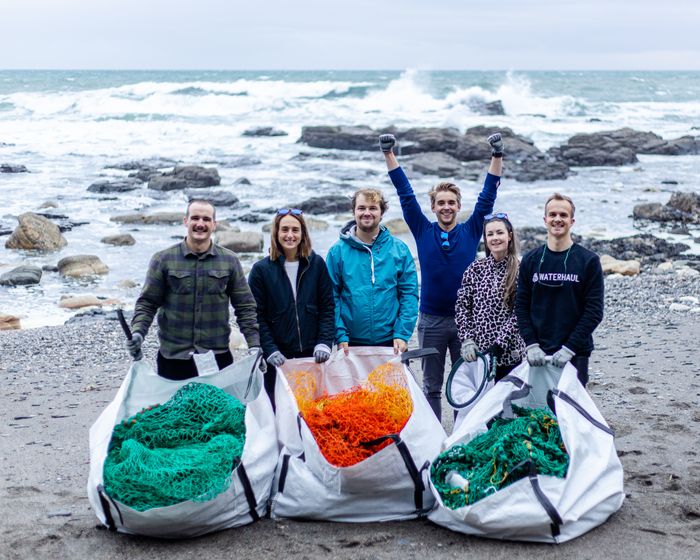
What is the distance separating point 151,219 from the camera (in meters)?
18.3

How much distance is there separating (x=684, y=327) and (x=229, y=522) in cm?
626

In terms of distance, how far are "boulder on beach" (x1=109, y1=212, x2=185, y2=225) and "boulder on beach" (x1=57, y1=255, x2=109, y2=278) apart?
4.45 meters

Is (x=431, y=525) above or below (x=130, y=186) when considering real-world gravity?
above

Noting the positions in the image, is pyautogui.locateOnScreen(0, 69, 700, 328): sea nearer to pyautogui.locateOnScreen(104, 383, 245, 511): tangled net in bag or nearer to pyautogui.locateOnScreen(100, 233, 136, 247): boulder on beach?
pyautogui.locateOnScreen(100, 233, 136, 247): boulder on beach

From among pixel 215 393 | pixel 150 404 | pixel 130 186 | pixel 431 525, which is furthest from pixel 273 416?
pixel 130 186

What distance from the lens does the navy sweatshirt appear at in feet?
14.4

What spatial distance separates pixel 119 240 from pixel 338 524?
12.8 meters

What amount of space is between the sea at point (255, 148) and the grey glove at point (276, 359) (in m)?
7.03

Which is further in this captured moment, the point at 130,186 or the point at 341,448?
the point at 130,186

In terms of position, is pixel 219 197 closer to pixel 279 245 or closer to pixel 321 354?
pixel 279 245

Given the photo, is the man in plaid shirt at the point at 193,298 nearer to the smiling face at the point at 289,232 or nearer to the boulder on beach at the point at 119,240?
the smiling face at the point at 289,232

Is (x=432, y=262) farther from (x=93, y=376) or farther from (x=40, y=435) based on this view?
(x=93, y=376)

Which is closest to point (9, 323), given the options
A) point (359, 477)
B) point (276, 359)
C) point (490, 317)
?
point (276, 359)

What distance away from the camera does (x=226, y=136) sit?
39.0m
